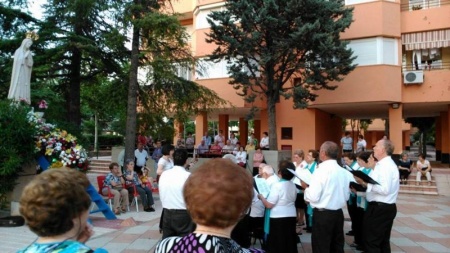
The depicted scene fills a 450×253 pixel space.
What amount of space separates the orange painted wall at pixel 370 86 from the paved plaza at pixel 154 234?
708 cm

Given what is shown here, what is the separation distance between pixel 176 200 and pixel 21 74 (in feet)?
22.7

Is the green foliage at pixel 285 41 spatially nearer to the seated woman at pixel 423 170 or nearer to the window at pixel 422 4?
the window at pixel 422 4

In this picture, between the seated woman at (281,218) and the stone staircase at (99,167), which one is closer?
the seated woman at (281,218)

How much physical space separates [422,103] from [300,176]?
47.6 feet

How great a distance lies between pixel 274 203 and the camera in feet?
17.6

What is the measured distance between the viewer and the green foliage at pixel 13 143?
825cm

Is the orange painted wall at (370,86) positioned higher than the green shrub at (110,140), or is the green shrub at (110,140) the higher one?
the orange painted wall at (370,86)

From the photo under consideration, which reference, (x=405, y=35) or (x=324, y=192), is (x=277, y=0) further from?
(x=324, y=192)

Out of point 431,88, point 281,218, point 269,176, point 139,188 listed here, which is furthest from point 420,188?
point 281,218

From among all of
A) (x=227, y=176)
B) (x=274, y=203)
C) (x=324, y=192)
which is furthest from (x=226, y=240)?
(x=274, y=203)

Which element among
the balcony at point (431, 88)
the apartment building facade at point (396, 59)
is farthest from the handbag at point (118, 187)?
the balcony at point (431, 88)

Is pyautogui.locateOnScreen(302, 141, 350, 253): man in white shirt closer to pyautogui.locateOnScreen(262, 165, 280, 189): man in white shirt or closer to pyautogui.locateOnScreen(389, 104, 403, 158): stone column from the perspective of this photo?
pyautogui.locateOnScreen(262, 165, 280, 189): man in white shirt

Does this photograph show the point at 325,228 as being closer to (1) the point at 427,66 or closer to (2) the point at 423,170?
(2) the point at 423,170

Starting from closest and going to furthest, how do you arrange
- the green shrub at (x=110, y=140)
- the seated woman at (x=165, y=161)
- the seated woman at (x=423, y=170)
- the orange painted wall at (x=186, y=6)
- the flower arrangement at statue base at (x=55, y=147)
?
the seated woman at (x=165, y=161), the flower arrangement at statue base at (x=55, y=147), the seated woman at (x=423, y=170), the orange painted wall at (x=186, y=6), the green shrub at (x=110, y=140)
